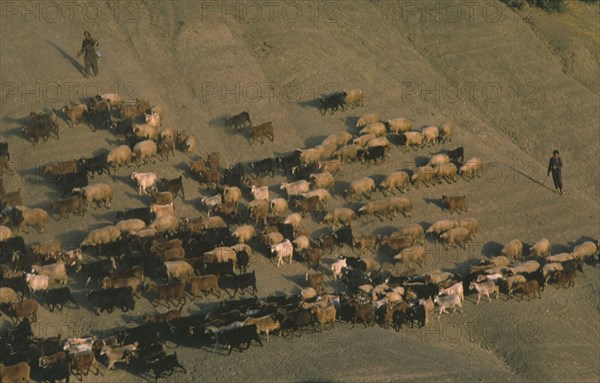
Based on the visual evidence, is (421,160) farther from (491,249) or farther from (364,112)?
(491,249)

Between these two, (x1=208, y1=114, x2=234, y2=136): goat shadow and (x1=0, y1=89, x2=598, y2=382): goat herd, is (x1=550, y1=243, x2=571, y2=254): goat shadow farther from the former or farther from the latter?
(x1=208, y1=114, x2=234, y2=136): goat shadow

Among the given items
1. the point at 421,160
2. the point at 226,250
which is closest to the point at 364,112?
the point at 421,160

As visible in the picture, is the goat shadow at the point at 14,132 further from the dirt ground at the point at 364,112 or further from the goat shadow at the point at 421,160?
the goat shadow at the point at 421,160

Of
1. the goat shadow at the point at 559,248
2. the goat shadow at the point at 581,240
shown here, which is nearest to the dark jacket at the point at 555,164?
the goat shadow at the point at 581,240

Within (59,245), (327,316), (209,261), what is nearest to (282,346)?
(327,316)

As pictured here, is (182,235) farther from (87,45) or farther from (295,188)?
(87,45)

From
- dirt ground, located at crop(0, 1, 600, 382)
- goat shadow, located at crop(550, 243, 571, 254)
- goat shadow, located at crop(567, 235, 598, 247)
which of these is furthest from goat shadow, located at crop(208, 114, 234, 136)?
goat shadow, located at crop(567, 235, 598, 247)
